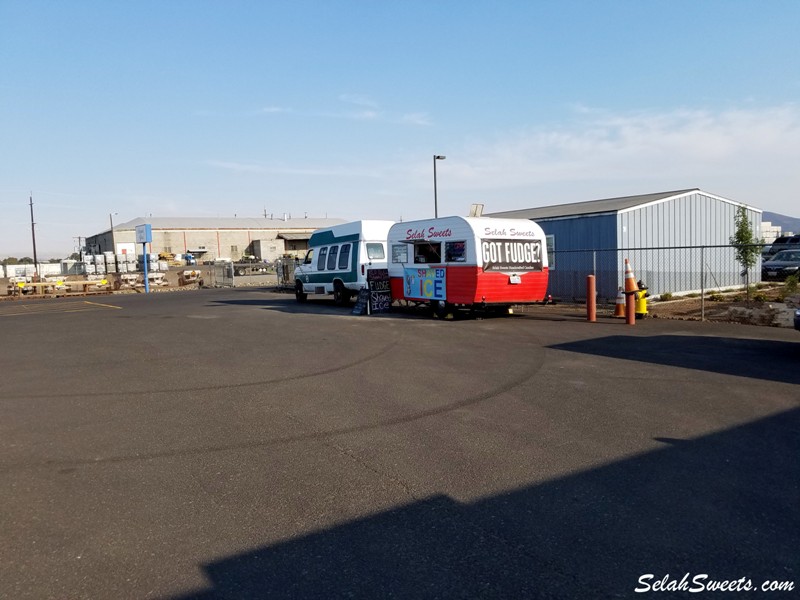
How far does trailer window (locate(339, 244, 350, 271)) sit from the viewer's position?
21434 millimetres

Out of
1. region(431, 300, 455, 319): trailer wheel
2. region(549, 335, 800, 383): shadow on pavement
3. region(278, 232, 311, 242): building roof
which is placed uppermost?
region(278, 232, 311, 242): building roof

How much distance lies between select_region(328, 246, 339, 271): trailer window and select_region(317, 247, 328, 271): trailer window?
33 cm

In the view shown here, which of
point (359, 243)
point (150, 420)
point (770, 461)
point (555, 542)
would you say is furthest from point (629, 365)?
point (359, 243)

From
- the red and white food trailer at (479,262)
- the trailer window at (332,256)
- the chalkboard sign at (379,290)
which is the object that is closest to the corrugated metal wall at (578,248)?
the red and white food trailer at (479,262)

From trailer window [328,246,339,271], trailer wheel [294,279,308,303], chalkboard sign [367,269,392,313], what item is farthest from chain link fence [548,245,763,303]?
trailer wheel [294,279,308,303]

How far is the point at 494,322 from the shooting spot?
1583 centimetres

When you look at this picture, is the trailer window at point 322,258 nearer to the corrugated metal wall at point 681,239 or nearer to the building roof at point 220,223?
the corrugated metal wall at point 681,239

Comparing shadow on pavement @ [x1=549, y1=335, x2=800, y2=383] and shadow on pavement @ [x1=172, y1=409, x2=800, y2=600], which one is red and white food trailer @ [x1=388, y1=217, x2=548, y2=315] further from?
shadow on pavement @ [x1=172, y1=409, x2=800, y2=600]

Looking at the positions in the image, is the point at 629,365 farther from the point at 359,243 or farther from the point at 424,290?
the point at 359,243

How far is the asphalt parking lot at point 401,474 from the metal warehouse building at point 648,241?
9.41 m

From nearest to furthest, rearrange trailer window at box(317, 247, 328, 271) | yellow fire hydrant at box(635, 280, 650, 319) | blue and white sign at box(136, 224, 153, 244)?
1. yellow fire hydrant at box(635, 280, 650, 319)
2. trailer window at box(317, 247, 328, 271)
3. blue and white sign at box(136, 224, 153, 244)

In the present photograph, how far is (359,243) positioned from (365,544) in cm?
1713

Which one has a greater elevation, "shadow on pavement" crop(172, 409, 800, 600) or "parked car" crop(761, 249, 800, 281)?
"parked car" crop(761, 249, 800, 281)

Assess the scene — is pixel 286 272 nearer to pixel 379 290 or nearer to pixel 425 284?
pixel 379 290
